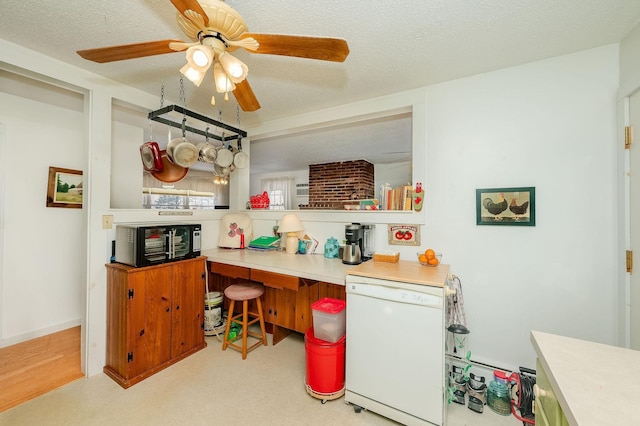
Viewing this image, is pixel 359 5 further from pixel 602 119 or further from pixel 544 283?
pixel 544 283

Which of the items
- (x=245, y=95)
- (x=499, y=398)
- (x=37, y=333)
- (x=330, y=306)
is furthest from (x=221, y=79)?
(x=37, y=333)

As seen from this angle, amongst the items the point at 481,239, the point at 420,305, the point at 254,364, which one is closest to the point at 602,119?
the point at 481,239

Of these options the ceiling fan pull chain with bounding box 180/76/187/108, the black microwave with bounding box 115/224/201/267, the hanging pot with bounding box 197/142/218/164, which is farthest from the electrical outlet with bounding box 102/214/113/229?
the ceiling fan pull chain with bounding box 180/76/187/108

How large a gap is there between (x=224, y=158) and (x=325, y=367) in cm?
194

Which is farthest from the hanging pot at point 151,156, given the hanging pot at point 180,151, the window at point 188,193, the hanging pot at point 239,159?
the window at point 188,193

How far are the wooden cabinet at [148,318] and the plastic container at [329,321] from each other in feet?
3.99

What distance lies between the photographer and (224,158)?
7.94 ft

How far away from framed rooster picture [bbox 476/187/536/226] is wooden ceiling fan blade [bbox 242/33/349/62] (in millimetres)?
1522

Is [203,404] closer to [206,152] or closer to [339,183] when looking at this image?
[206,152]

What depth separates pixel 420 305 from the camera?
1462 millimetres

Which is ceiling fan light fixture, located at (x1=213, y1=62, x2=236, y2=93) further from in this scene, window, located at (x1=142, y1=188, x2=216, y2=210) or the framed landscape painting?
window, located at (x1=142, y1=188, x2=216, y2=210)

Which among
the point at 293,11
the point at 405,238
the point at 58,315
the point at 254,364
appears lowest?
the point at 254,364

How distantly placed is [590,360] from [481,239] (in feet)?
4.31

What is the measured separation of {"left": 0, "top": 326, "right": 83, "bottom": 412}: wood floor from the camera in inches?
71.2
